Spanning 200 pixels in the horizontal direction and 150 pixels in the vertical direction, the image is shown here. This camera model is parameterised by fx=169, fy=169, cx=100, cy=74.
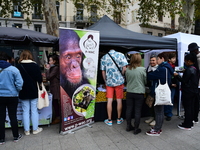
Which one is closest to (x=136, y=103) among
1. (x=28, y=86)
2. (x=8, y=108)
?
(x=28, y=86)

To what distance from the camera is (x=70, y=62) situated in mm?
3346

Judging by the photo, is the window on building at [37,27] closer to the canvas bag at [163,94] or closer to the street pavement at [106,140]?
the street pavement at [106,140]

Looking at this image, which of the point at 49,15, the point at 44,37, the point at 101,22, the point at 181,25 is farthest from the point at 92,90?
the point at 181,25

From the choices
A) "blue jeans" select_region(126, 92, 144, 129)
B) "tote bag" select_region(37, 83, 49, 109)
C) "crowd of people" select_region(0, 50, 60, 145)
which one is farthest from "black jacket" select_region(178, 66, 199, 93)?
"tote bag" select_region(37, 83, 49, 109)

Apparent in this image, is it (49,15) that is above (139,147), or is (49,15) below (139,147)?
above

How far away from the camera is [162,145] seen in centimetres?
300

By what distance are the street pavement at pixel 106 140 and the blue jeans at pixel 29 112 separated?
238mm

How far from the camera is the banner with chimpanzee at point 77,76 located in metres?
3.27

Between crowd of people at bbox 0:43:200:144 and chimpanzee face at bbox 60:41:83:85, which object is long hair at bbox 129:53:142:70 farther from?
chimpanzee face at bbox 60:41:83:85

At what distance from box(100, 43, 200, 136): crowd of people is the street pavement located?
0.19 m

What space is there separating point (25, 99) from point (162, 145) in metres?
2.68

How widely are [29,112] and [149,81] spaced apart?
8.43ft

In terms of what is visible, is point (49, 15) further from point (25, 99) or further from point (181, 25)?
point (181, 25)

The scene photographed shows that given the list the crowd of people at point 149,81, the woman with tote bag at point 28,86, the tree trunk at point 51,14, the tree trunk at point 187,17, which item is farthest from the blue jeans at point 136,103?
the tree trunk at point 187,17
